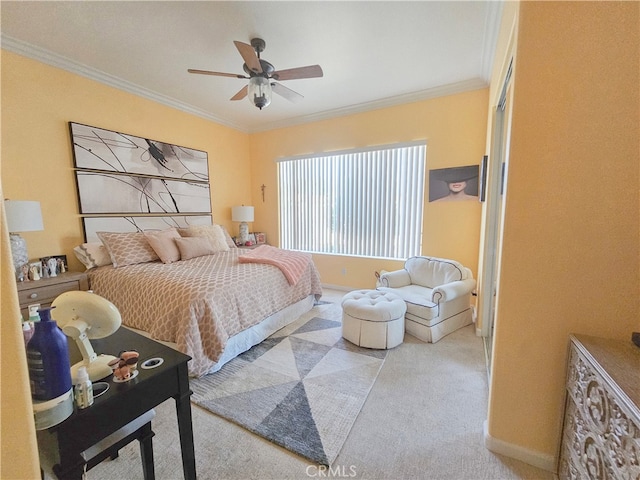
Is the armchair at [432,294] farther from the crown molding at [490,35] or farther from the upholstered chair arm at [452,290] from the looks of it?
the crown molding at [490,35]

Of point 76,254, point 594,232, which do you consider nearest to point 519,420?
point 594,232

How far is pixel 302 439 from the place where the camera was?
1.45m

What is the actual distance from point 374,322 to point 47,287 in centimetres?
291

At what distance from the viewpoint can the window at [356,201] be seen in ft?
11.5

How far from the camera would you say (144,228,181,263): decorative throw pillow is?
9.25 feet

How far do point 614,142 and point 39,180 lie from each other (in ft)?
13.6

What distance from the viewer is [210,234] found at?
3.56 m

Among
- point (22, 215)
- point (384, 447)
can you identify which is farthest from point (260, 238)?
point (384, 447)

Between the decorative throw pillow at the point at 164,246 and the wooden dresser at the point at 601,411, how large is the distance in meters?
3.22

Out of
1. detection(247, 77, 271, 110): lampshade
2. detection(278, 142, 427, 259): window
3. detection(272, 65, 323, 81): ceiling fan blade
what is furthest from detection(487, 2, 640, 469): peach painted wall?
detection(278, 142, 427, 259): window

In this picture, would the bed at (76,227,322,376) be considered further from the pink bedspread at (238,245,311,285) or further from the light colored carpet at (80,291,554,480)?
the light colored carpet at (80,291,554,480)

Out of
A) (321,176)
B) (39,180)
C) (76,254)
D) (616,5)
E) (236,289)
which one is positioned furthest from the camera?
(321,176)

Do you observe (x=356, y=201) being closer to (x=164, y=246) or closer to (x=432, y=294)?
(x=432, y=294)

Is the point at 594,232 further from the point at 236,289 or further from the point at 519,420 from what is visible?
the point at 236,289
